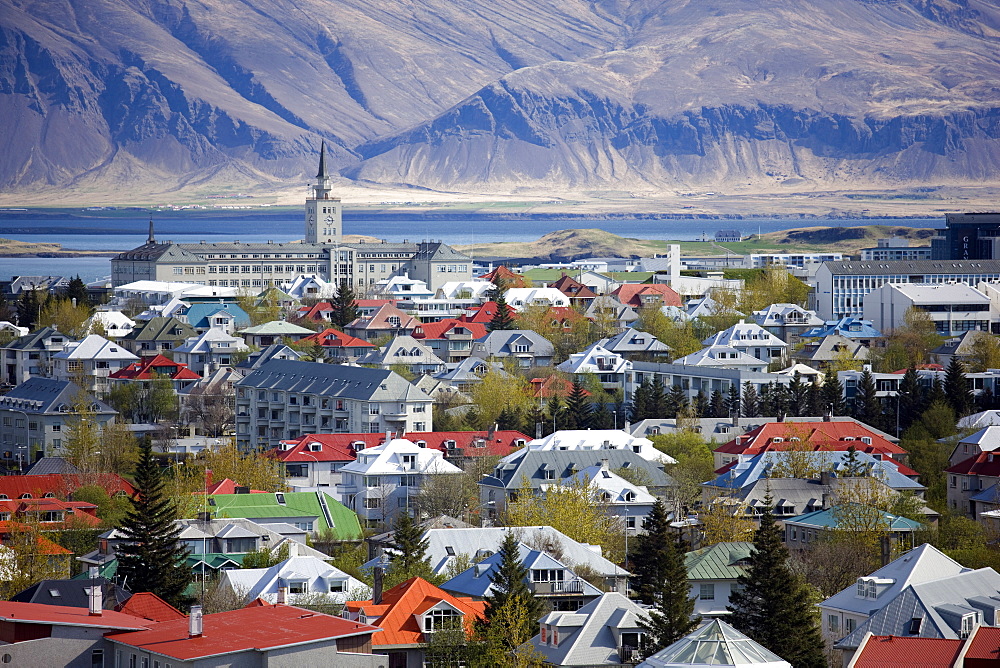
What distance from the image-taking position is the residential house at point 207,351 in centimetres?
10369

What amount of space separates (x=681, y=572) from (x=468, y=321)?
259 ft

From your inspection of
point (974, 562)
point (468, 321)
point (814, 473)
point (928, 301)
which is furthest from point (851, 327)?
point (974, 562)

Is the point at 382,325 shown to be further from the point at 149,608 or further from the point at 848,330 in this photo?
the point at 149,608

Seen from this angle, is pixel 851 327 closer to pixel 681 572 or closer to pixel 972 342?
pixel 972 342

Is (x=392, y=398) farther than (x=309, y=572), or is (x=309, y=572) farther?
(x=392, y=398)

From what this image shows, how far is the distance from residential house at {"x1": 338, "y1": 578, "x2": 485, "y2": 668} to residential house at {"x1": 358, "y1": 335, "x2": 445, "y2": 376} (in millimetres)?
56868

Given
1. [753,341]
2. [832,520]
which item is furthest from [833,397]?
[832,520]

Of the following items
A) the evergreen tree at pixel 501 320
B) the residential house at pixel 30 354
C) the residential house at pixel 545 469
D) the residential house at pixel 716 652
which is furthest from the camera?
the evergreen tree at pixel 501 320

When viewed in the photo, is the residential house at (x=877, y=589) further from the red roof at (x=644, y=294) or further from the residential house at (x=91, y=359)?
the red roof at (x=644, y=294)

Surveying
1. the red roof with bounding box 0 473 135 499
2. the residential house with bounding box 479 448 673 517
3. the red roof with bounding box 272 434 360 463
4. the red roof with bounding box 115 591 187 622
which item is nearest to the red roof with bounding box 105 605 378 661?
the red roof with bounding box 115 591 187 622

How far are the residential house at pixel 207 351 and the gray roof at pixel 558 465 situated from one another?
38.8 metres

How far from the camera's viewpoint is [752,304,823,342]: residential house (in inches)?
4437

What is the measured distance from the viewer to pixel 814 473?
64.7m

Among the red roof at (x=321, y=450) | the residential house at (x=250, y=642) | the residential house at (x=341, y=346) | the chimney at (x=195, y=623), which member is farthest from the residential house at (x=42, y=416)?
the chimney at (x=195, y=623)
